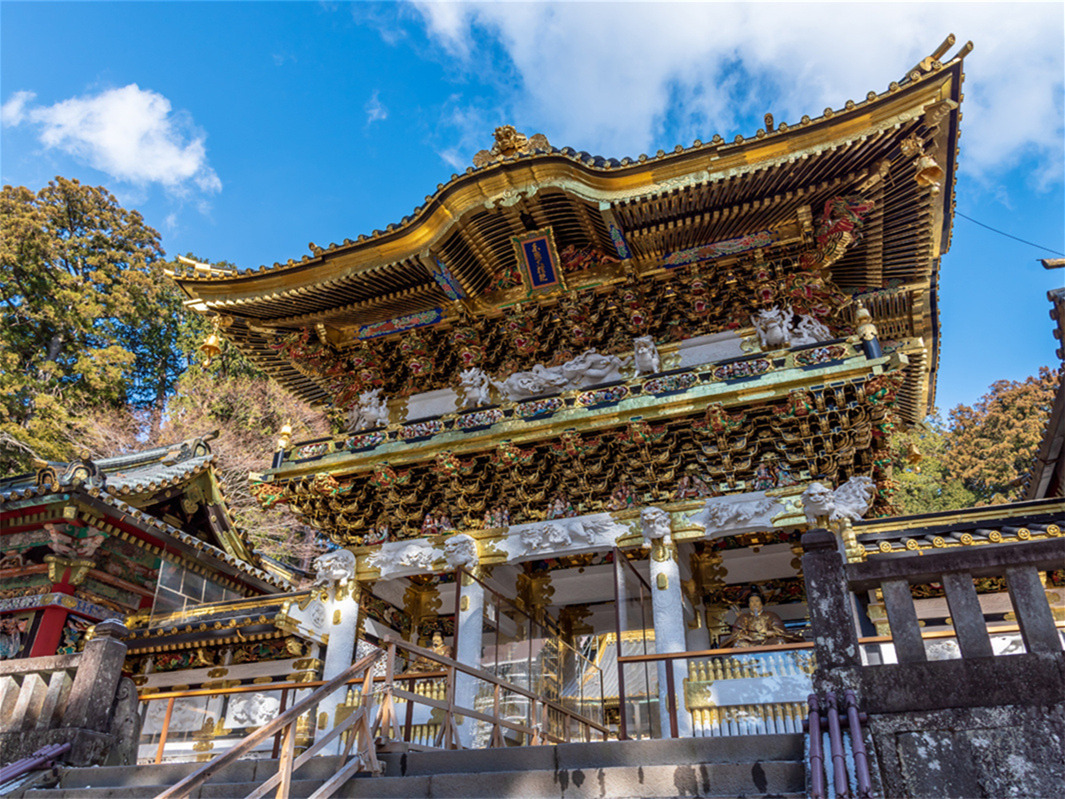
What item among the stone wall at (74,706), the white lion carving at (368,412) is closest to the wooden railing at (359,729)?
the stone wall at (74,706)

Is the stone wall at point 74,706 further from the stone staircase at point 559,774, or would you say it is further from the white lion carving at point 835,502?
the white lion carving at point 835,502

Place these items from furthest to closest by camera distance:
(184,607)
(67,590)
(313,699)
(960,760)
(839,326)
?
(184,607), (67,590), (839,326), (313,699), (960,760)

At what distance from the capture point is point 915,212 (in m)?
10.4

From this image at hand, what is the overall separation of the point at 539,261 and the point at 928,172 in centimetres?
553

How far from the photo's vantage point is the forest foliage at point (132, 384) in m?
24.2

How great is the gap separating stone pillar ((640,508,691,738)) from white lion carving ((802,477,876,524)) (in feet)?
6.00

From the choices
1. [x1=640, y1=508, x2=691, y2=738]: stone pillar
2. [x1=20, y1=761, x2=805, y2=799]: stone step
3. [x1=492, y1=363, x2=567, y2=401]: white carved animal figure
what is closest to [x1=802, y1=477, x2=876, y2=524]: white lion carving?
[x1=640, y1=508, x2=691, y2=738]: stone pillar

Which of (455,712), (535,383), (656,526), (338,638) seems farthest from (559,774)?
(535,383)

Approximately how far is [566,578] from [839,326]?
602cm

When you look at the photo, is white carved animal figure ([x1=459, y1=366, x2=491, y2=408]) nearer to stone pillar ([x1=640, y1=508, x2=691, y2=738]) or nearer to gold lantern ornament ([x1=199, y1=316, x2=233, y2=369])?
stone pillar ([x1=640, y1=508, x2=691, y2=738])

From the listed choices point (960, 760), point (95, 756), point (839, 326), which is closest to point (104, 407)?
point (95, 756)

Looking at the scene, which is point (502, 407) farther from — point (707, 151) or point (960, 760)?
point (960, 760)

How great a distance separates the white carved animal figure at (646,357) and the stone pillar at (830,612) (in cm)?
605

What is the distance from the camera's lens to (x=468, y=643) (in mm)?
10320
